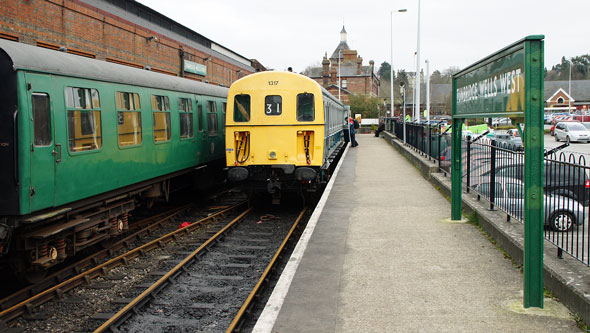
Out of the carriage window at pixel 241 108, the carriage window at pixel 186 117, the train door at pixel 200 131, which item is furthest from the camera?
the train door at pixel 200 131

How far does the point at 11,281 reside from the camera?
763cm

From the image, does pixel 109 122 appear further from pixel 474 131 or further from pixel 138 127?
pixel 474 131

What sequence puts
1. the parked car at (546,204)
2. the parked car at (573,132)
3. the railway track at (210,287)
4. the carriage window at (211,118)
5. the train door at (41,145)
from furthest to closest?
1. the parked car at (573,132)
2. the carriage window at (211,118)
3. the train door at (41,145)
4. the railway track at (210,287)
5. the parked car at (546,204)

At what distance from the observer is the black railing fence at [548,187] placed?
5551 mm

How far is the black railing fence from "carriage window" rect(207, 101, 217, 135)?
6.89 metres

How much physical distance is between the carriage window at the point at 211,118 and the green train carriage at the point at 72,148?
108 inches

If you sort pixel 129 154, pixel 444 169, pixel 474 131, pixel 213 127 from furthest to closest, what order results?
pixel 474 131 < pixel 213 127 < pixel 444 169 < pixel 129 154

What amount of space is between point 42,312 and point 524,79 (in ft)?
19.8

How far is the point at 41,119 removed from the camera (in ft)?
22.2

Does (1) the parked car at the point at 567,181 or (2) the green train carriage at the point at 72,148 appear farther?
(2) the green train carriage at the point at 72,148

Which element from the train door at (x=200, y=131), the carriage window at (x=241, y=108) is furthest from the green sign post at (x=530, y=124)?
the train door at (x=200, y=131)

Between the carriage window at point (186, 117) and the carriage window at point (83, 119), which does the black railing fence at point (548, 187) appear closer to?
the carriage window at point (83, 119)

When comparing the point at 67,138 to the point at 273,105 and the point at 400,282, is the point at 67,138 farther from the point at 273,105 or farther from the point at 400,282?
the point at 273,105

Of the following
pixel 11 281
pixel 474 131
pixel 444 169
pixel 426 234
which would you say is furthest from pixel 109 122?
pixel 474 131
